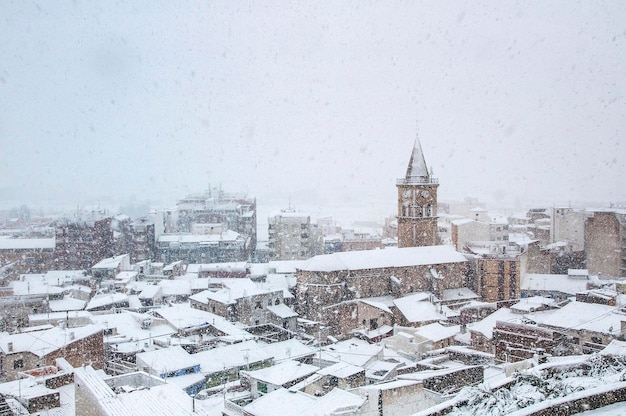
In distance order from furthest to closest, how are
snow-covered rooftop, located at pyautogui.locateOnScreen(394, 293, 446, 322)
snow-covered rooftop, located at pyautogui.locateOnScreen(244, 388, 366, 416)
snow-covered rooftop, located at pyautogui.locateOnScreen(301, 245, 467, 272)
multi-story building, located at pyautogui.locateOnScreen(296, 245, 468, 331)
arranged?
1. snow-covered rooftop, located at pyautogui.locateOnScreen(301, 245, 467, 272)
2. multi-story building, located at pyautogui.locateOnScreen(296, 245, 468, 331)
3. snow-covered rooftop, located at pyautogui.locateOnScreen(394, 293, 446, 322)
4. snow-covered rooftop, located at pyautogui.locateOnScreen(244, 388, 366, 416)

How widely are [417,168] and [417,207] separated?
2372mm

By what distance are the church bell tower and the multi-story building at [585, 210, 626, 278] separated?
11650mm

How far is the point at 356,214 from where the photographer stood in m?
101

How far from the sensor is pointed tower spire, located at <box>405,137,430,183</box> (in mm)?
32969

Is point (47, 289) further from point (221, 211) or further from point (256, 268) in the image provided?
point (221, 211)

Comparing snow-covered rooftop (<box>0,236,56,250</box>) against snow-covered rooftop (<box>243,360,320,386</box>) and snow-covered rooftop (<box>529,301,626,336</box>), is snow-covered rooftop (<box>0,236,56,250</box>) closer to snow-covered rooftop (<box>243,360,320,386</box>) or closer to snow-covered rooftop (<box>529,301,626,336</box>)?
snow-covered rooftop (<box>243,360,320,386</box>)

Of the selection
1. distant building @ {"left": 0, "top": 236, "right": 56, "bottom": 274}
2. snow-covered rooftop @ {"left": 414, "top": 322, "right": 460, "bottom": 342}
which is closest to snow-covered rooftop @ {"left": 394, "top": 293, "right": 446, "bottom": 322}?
snow-covered rooftop @ {"left": 414, "top": 322, "right": 460, "bottom": 342}

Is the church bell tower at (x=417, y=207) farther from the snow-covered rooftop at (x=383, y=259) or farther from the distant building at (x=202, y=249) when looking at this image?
the distant building at (x=202, y=249)

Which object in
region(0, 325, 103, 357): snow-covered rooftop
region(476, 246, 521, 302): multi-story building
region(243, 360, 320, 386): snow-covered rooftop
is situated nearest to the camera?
region(243, 360, 320, 386): snow-covered rooftop

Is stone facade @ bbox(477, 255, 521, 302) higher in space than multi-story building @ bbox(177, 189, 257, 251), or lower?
lower

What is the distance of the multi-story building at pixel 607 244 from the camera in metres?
35.2

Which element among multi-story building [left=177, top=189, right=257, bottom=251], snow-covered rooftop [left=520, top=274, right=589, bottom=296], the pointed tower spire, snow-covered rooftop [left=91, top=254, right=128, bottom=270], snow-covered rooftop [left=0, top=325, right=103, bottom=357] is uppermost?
the pointed tower spire

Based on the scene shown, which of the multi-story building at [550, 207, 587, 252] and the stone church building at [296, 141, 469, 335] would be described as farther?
the multi-story building at [550, 207, 587, 252]

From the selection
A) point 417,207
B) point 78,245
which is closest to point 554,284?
point 417,207
